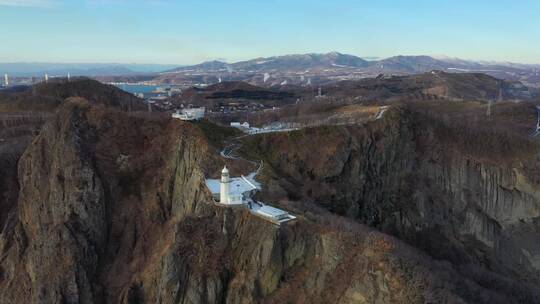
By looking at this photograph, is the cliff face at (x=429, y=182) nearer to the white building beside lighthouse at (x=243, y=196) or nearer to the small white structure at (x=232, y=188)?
the small white structure at (x=232, y=188)

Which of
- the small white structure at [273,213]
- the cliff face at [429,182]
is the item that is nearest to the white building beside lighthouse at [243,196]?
the small white structure at [273,213]

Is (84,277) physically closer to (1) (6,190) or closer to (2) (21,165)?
(2) (21,165)

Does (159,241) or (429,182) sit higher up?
(429,182)

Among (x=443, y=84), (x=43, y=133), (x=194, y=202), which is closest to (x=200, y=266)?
(x=194, y=202)

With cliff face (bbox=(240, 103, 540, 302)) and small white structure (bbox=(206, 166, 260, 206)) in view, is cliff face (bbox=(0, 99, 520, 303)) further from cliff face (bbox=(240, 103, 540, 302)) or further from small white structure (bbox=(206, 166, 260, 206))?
cliff face (bbox=(240, 103, 540, 302))

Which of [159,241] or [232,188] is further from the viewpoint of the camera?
[159,241]

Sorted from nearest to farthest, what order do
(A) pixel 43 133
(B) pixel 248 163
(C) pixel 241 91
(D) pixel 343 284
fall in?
1. (D) pixel 343 284
2. (B) pixel 248 163
3. (A) pixel 43 133
4. (C) pixel 241 91

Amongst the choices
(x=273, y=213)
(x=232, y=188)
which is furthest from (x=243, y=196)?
(x=273, y=213)

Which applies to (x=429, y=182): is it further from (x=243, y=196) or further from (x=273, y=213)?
(x=273, y=213)
